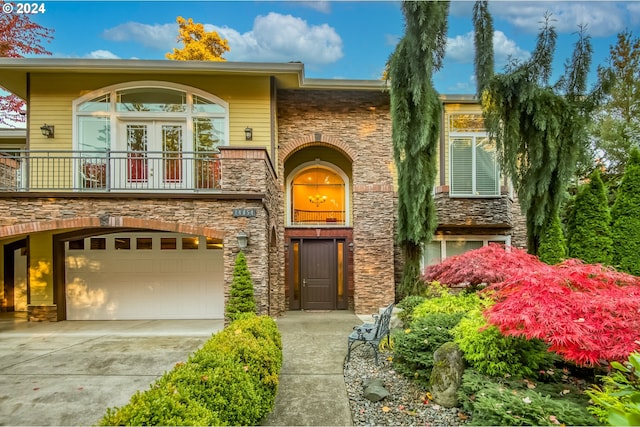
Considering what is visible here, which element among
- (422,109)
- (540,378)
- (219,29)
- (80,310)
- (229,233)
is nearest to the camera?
(540,378)

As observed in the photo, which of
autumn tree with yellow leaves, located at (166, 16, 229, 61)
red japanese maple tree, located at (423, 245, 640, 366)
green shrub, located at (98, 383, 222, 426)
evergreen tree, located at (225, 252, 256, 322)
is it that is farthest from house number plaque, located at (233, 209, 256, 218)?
autumn tree with yellow leaves, located at (166, 16, 229, 61)

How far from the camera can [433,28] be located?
6480 mm

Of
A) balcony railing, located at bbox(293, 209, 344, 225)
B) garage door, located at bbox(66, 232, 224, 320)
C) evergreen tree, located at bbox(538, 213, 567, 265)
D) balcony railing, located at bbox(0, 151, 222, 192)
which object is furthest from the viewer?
balcony railing, located at bbox(293, 209, 344, 225)

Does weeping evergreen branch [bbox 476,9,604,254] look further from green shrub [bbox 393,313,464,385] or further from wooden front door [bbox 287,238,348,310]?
wooden front door [bbox 287,238,348,310]

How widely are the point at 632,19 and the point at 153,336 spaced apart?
15.8 metres

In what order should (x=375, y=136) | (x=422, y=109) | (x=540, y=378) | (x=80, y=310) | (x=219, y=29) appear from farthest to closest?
(x=219, y=29) → (x=375, y=136) → (x=80, y=310) → (x=422, y=109) → (x=540, y=378)

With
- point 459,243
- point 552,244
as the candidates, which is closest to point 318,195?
point 459,243

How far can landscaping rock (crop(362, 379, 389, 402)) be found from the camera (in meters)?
3.80

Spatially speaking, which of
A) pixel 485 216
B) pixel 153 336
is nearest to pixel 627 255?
pixel 485 216

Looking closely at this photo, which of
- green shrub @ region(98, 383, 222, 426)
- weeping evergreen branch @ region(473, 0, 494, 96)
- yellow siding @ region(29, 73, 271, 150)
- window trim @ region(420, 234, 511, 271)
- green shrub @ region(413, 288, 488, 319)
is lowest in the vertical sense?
green shrub @ region(413, 288, 488, 319)

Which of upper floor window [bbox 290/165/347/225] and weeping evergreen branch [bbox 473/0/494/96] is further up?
weeping evergreen branch [bbox 473/0/494/96]

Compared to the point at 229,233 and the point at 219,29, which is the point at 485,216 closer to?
the point at 229,233

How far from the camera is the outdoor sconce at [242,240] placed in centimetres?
632

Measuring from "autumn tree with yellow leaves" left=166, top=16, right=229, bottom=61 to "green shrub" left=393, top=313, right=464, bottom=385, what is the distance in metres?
14.1
